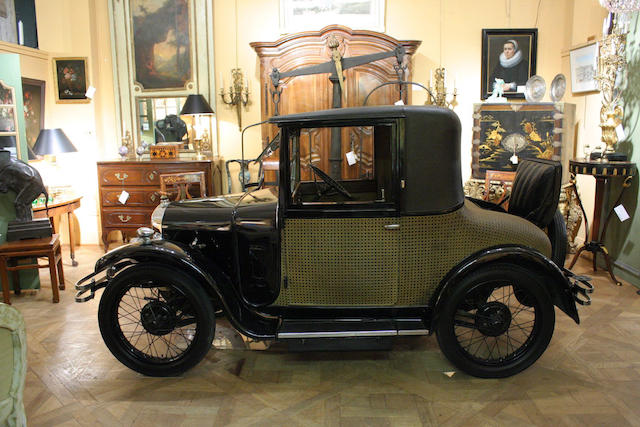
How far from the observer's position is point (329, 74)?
6.07 m

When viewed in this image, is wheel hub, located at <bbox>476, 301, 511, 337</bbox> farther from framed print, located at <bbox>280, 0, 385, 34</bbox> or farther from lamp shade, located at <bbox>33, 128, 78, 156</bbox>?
lamp shade, located at <bbox>33, 128, 78, 156</bbox>

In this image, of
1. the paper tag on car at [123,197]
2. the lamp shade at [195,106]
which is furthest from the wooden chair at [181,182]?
the lamp shade at [195,106]

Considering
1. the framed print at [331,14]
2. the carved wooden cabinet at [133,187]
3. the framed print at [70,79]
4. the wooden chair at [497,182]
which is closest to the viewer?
the wooden chair at [497,182]

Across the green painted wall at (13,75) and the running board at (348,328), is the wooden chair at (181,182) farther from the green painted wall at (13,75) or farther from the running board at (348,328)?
the running board at (348,328)

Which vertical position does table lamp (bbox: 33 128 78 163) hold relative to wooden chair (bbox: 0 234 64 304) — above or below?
above

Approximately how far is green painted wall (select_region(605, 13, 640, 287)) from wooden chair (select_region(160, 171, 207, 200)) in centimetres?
462

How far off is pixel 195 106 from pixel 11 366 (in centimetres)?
463

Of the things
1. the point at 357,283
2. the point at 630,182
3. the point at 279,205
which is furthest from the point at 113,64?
the point at 630,182

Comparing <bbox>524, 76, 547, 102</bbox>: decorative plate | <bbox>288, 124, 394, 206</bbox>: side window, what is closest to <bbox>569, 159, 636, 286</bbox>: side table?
<bbox>524, 76, 547, 102</bbox>: decorative plate

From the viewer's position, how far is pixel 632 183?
5.03m

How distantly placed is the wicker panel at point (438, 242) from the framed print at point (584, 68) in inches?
137

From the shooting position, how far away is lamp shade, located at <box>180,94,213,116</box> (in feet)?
20.4

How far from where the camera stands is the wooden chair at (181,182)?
5867mm

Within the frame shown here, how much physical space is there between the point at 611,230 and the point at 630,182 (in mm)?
653
